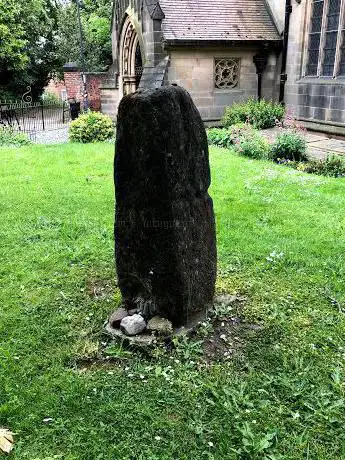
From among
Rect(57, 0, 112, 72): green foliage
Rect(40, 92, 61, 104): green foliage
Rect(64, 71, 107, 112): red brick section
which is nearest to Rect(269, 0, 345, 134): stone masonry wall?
Rect(64, 71, 107, 112): red brick section

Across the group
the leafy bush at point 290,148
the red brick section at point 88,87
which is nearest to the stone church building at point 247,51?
the leafy bush at point 290,148

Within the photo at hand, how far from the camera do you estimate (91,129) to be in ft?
46.9

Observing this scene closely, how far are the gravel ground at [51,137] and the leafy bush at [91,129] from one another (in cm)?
75

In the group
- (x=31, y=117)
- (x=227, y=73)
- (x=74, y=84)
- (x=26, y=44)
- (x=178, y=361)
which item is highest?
(x=26, y=44)

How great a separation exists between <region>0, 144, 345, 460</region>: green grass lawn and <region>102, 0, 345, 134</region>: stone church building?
8067 mm

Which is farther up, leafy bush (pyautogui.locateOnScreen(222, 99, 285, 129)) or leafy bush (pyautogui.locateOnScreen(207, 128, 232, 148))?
leafy bush (pyautogui.locateOnScreen(222, 99, 285, 129))

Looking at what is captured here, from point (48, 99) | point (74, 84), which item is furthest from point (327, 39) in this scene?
point (48, 99)

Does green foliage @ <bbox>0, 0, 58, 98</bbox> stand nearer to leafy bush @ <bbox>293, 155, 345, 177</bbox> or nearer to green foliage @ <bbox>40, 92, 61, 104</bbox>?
green foliage @ <bbox>40, 92, 61, 104</bbox>

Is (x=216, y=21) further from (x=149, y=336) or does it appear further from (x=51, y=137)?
(x=149, y=336)

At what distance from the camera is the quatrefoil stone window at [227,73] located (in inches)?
594

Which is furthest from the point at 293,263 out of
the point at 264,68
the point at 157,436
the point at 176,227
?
the point at 264,68

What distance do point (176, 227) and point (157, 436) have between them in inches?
59.8

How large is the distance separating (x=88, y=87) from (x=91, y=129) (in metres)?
8.41

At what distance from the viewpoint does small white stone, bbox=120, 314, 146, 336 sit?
12.0ft
